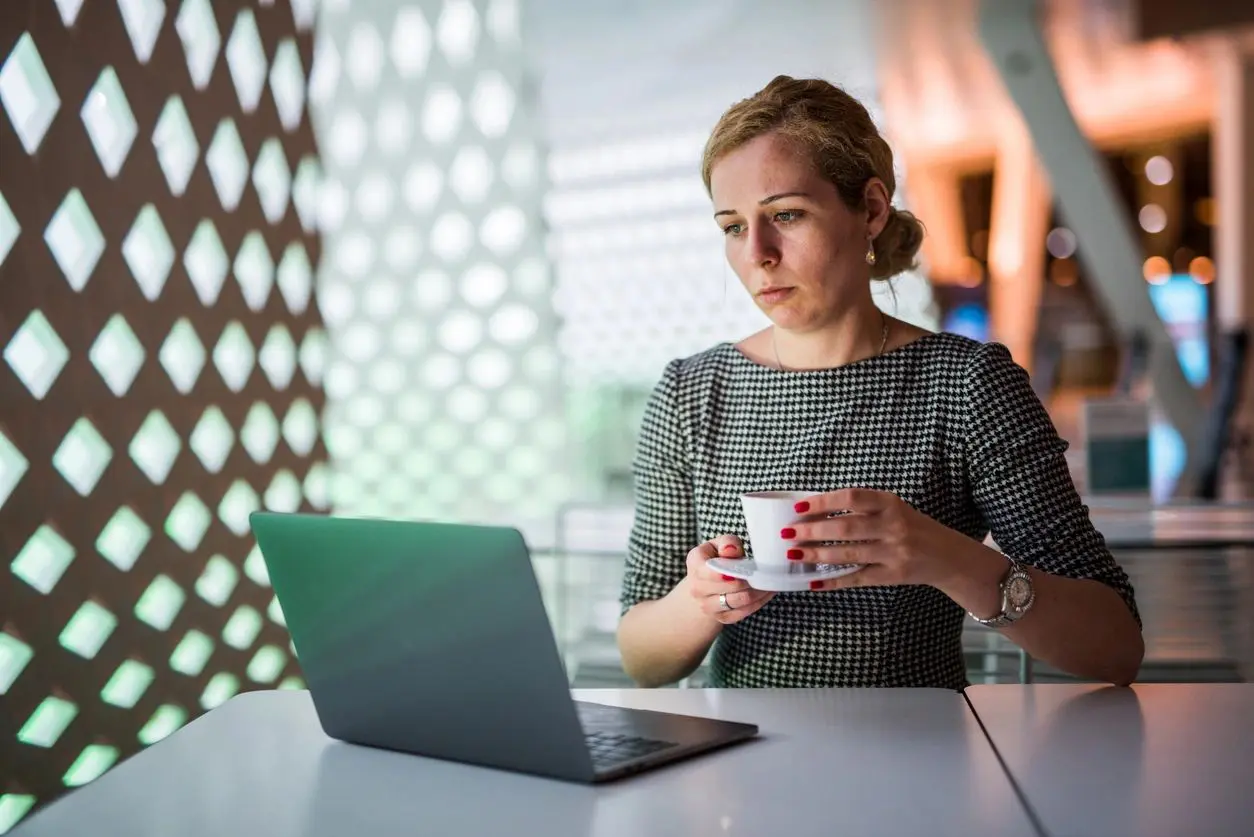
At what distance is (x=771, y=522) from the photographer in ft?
2.50

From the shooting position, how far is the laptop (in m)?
0.66

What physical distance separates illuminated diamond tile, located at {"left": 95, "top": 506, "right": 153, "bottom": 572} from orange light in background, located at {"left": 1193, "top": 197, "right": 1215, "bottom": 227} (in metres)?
12.5

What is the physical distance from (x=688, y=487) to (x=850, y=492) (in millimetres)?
411

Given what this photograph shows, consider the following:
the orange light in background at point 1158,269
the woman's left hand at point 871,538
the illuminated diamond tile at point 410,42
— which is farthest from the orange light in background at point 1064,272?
the woman's left hand at point 871,538

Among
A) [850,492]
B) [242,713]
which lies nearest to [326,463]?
[242,713]

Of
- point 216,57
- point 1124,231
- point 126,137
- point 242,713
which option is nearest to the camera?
point 242,713

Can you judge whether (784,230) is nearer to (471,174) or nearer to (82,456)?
(82,456)

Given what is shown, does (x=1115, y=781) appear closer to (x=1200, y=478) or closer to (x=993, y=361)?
(x=993, y=361)

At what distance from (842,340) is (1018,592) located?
0.33 m

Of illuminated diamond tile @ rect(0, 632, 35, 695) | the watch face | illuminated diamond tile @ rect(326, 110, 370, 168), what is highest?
illuminated diamond tile @ rect(326, 110, 370, 168)

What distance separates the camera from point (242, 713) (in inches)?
35.1

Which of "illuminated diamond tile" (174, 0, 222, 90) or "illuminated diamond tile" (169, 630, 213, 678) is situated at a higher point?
"illuminated diamond tile" (174, 0, 222, 90)

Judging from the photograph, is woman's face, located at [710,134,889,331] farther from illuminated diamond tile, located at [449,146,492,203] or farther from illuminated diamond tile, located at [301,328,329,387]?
illuminated diamond tile, located at [449,146,492,203]

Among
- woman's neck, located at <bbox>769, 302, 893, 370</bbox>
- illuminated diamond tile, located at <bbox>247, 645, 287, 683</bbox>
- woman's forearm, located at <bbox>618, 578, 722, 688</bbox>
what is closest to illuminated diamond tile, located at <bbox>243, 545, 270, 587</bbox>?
illuminated diamond tile, located at <bbox>247, 645, 287, 683</bbox>
